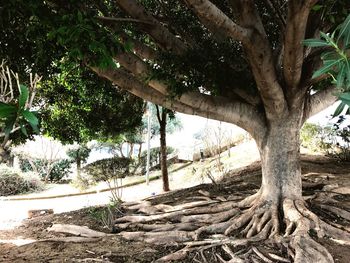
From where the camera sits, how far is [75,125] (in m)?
7.97

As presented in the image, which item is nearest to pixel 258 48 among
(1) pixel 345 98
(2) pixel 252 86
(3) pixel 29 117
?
(2) pixel 252 86

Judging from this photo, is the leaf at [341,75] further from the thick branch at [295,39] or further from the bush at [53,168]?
the bush at [53,168]

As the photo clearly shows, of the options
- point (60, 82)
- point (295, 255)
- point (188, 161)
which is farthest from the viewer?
point (188, 161)

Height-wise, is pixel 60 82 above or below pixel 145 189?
above

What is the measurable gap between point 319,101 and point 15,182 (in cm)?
1417

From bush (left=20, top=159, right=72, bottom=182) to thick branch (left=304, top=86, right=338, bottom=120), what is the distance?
16.4 m

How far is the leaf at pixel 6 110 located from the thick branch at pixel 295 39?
270 centimetres

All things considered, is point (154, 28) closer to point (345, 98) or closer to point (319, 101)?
point (319, 101)

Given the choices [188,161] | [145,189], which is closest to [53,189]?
[145,189]

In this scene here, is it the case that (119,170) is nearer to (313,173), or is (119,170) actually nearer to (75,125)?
(75,125)

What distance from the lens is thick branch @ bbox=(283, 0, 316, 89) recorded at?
10.9ft

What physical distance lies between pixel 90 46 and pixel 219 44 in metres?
2.68

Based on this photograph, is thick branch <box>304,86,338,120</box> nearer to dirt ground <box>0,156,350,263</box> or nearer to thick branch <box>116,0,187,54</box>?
dirt ground <box>0,156,350,263</box>

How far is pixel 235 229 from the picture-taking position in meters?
4.59
